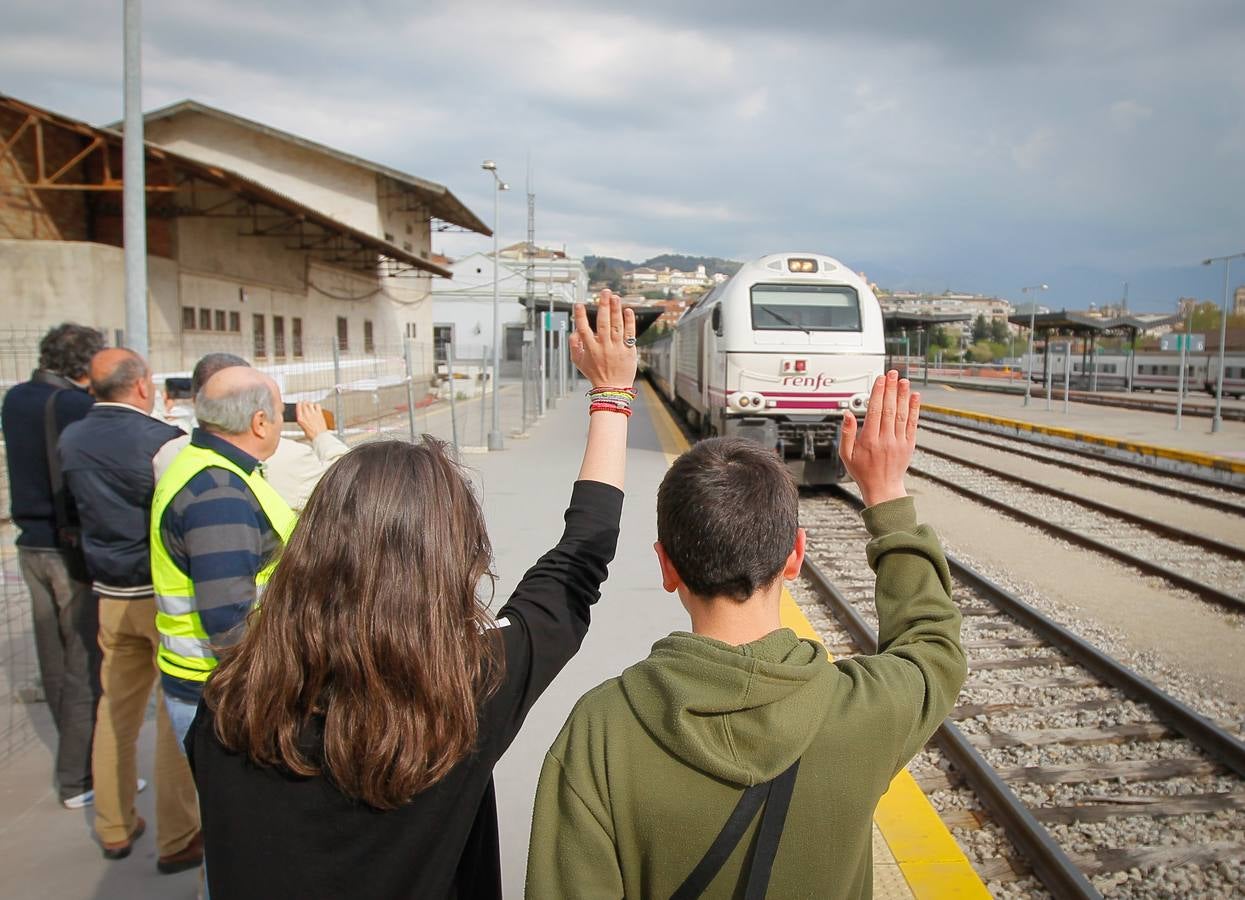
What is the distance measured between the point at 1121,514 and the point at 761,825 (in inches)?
447

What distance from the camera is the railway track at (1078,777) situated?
144 inches

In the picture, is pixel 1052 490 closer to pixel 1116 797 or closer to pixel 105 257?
pixel 1116 797

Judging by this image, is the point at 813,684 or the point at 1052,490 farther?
the point at 1052,490

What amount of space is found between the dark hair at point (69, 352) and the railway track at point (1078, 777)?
438 cm

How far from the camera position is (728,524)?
5.34ft

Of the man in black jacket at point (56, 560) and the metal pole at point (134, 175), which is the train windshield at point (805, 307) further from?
the man in black jacket at point (56, 560)

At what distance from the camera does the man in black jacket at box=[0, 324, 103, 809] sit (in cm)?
372

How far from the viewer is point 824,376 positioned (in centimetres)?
1187

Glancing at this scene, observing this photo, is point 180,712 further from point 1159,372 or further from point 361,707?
point 1159,372

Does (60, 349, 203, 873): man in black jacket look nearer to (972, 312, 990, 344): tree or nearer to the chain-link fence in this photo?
the chain-link fence

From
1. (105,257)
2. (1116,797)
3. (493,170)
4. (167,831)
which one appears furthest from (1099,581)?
(105,257)

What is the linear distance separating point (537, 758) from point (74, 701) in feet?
6.67

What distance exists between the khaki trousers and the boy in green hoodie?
2301 mm

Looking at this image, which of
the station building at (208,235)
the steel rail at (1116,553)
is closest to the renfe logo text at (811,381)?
the steel rail at (1116,553)
